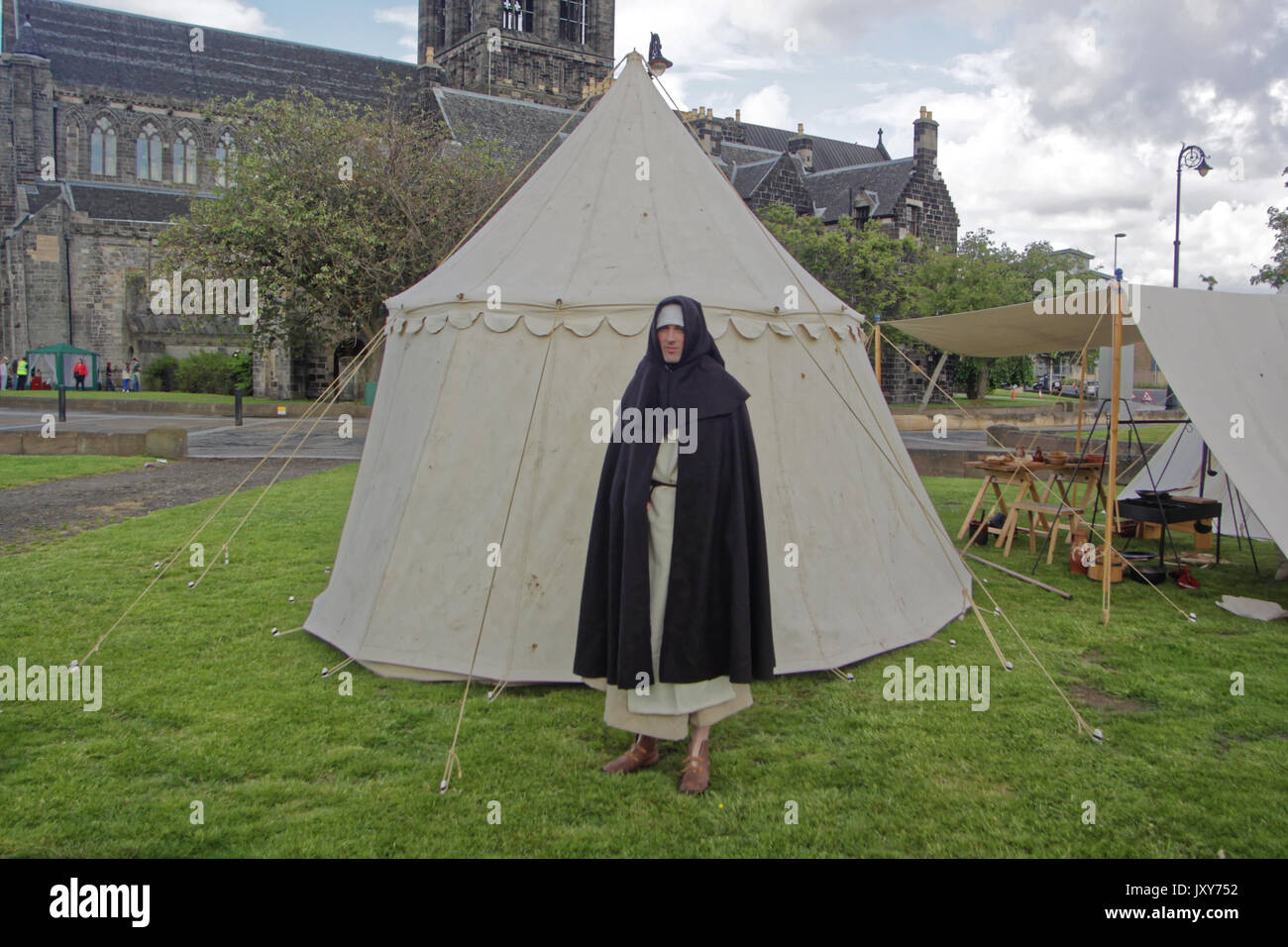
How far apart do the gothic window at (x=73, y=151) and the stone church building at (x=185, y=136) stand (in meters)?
0.06

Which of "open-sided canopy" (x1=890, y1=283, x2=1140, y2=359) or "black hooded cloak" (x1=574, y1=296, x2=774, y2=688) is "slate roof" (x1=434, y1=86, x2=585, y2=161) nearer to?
"open-sided canopy" (x1=890, y1=283, x2=1140, y2=359)

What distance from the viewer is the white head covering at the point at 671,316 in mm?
3869

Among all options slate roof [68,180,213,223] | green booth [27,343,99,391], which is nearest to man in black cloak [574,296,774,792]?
green booth [27,343,99,391]

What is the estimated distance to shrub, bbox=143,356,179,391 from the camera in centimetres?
4028

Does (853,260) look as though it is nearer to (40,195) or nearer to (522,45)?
(522,45)

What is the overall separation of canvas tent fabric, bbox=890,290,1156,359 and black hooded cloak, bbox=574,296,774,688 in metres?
4.34

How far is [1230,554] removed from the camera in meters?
9.39

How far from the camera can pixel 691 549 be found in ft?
12.6

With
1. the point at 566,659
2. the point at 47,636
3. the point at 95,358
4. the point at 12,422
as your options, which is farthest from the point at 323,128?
the point at 566,659

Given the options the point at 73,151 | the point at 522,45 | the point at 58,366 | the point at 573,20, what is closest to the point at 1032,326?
the point at 58,366
